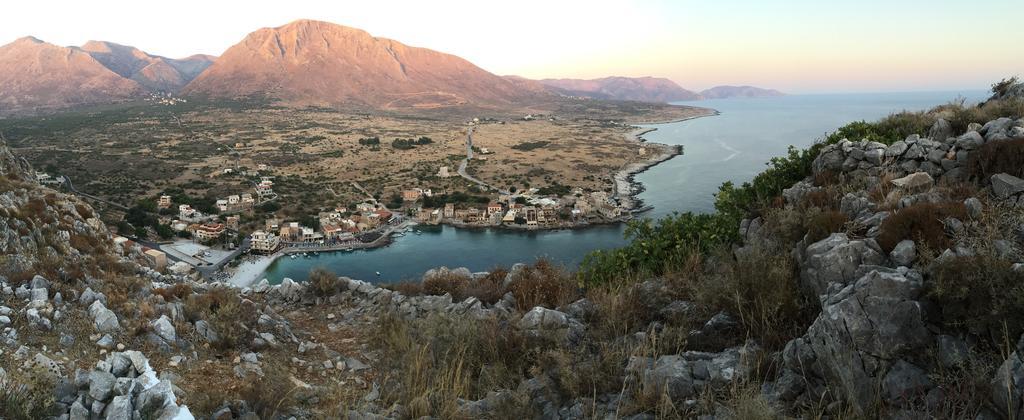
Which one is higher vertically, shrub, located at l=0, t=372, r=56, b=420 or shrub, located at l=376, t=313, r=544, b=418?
shrub, located at l=0, t=372, r=56, b=420

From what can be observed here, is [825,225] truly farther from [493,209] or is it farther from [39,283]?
[493,209]

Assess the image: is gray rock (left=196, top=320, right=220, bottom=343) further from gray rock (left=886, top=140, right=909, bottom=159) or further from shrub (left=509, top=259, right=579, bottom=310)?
gray rock (left=886, top=140, right=909, bottom=159)

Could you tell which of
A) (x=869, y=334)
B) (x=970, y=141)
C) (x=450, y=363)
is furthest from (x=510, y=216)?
(x=869, y=334)

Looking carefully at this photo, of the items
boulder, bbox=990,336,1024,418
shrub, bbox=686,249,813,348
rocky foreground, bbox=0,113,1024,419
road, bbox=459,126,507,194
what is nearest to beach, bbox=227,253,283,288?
road, bbox=459,126,507,194

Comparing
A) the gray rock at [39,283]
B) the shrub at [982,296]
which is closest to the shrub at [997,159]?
the shrub at [982,296]

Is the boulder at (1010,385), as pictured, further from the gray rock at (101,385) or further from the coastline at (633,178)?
the coastline at (633,178)

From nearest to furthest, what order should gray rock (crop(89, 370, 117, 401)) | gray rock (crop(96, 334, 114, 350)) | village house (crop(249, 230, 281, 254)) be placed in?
gray rock (crop(89, 370, 117, 401)) < gray rock (crop(96, 334, 114, 350)) < village house (crop(249, 230, 281, 254))

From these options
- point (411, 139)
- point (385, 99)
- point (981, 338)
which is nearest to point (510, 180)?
point (411, 139)
